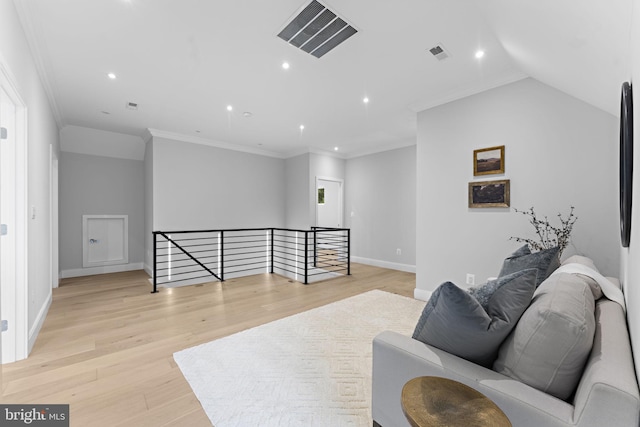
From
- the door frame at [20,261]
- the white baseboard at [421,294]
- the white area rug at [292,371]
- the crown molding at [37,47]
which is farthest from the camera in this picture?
the white baseboard at [421,294]

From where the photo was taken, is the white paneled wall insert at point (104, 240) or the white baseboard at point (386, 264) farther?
the white baseboard at point (386, 264)

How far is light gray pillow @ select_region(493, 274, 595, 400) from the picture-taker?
3.06ft

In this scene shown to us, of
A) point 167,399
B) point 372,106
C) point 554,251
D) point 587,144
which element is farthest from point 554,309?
point 372,106

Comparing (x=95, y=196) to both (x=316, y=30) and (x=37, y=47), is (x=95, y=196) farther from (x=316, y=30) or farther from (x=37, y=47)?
(x=316, y=30)

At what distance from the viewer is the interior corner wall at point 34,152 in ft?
6.46

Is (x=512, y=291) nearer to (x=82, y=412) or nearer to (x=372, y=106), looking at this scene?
(x=82, y=412)

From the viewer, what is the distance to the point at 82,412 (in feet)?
5.50

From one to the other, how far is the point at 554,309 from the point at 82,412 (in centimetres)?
246

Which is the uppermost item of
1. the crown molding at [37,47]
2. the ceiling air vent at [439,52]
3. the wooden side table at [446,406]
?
the crown molding at [37,47]

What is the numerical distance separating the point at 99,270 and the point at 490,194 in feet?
21.4

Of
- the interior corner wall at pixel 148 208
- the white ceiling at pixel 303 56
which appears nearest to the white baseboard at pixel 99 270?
the interior corner wall at pixel 148 208

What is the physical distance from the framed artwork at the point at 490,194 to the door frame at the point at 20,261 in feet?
13.8

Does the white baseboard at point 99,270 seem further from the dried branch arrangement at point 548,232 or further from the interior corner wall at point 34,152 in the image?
the dried branch arrangement at point 548,232

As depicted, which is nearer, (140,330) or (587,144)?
(587,144)
